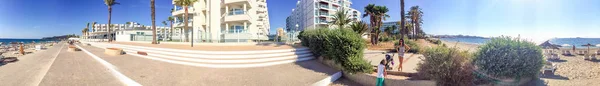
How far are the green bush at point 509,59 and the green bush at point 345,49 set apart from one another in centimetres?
264

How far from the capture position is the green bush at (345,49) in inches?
270

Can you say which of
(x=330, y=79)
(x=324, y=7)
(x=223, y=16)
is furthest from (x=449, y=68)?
(x=324, y=7)

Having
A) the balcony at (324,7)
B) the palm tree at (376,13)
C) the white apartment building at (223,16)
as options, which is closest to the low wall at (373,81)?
the white apartment building at (223,16)

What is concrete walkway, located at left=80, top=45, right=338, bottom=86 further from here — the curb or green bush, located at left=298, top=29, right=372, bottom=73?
green bush, located at left=298, top=29, right=372, bottom=73

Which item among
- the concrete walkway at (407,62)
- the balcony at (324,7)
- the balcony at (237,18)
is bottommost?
the concrete walkway at (407,62)

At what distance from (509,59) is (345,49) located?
4.21 m

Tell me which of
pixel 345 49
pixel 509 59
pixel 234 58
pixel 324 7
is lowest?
pixel 234 58

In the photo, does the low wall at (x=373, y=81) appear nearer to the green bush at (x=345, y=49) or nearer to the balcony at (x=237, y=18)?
the green bush at (x=345, y=49)

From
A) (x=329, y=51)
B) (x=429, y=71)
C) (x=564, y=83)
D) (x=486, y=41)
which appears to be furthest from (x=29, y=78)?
(x=564, y=83)

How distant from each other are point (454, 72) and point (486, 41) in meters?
1.40

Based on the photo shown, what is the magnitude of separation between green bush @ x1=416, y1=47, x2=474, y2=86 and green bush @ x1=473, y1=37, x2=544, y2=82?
315 mm

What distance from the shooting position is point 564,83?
7020 mm

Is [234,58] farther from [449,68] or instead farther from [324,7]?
[324,7]

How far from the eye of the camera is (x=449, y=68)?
17.0 ft
